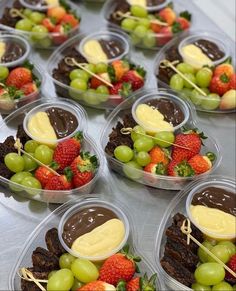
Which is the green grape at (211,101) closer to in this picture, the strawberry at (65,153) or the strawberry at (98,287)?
the strawberry at (65,153)

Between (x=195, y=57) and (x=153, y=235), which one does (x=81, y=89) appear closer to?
(x=195, y=57)

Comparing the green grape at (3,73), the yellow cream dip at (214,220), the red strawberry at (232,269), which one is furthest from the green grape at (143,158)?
the green grape at (3,73)

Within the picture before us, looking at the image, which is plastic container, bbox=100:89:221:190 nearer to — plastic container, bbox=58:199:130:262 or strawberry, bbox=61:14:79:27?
plastic container, bbox=58:199:130:262

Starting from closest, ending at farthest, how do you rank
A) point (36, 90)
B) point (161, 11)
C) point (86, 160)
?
point (86, 160), point (36, 90), point (161, 11)

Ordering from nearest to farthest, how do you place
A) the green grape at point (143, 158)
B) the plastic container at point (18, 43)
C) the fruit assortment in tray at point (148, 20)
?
the green grape at point (143, 158) < the plastic container at point (18, 43) < the fruit assortment in tray at point (148, 20)

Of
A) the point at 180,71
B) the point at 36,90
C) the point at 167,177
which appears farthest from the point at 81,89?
the point at 167,177

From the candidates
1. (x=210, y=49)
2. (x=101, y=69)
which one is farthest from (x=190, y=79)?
(x=101, y=69)
